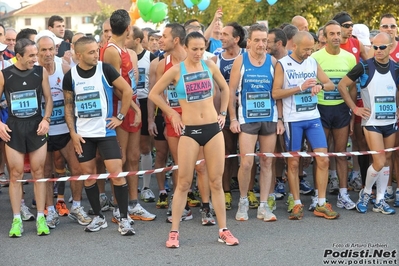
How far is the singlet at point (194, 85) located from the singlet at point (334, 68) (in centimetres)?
207

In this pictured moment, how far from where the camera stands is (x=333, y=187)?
9914 millimetres

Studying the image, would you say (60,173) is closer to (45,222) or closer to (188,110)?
(45,222)

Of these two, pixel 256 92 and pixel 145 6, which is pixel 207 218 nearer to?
pixel 256 92

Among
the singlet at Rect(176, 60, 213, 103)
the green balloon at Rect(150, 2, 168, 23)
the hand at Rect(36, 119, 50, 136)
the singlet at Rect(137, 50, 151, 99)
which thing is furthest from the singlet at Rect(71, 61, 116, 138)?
the green balloon at Rect(150, 2, 168, 23)

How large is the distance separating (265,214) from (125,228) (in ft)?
5.45

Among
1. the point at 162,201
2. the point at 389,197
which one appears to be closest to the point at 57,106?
the point at 162,201

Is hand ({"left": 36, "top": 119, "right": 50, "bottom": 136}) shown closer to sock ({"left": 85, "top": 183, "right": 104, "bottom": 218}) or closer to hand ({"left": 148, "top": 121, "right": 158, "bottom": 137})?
sock ({"left": 85, "top": 183, "right": 104, "bottom": 218})

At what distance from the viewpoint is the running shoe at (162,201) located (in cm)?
928

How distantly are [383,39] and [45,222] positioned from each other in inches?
172

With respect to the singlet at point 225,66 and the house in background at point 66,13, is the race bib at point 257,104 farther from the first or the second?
the house in background at point 66,13

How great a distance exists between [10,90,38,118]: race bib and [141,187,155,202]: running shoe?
234 centimetres

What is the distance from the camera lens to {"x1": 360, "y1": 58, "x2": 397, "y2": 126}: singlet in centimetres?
857

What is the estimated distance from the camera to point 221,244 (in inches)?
288

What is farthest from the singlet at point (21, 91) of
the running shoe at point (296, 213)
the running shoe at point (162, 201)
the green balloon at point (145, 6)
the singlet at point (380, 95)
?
the green balloon at point (145, 6)
